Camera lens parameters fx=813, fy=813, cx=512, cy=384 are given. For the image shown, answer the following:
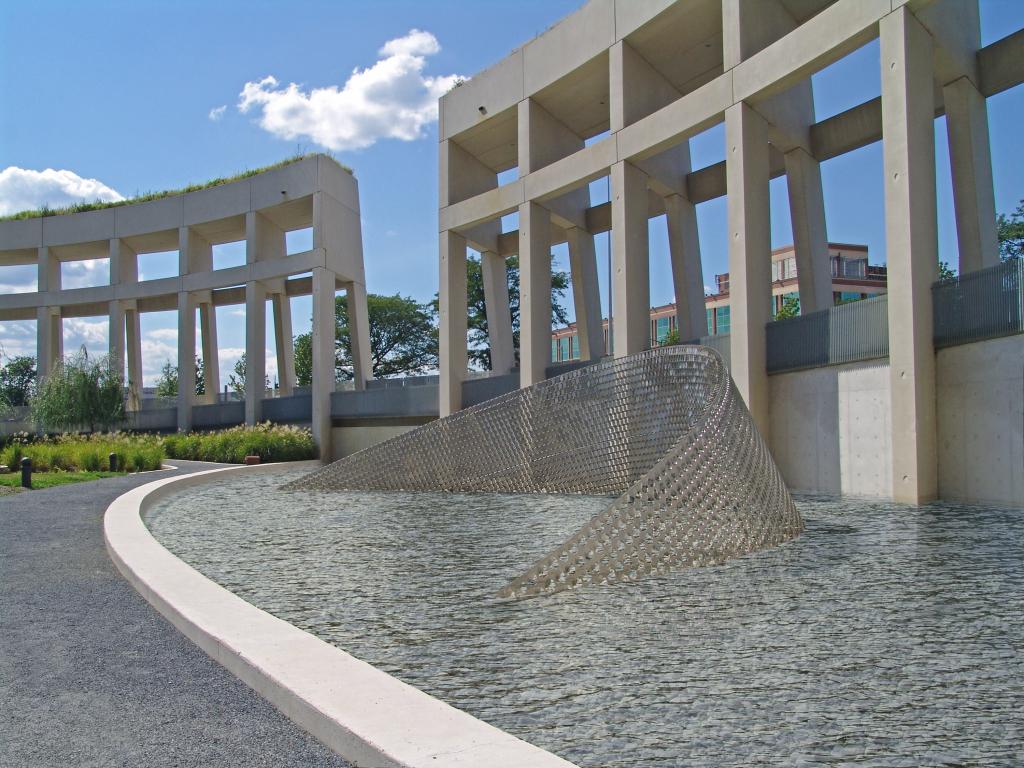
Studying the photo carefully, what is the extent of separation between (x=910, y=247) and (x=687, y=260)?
9.40 m

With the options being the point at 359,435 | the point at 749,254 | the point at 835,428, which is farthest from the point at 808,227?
the point at 359,435

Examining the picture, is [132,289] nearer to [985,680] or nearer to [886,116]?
[886,116]

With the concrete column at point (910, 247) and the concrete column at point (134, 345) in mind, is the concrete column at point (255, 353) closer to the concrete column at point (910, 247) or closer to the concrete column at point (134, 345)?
the concrete column at point (134, 345)

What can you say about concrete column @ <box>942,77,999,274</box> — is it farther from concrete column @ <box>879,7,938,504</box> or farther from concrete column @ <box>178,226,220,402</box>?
concrete column @ <box>178,226,220,402</box>

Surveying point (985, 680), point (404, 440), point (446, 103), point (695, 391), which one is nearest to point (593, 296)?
point (446, 103)

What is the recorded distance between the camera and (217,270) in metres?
30.9

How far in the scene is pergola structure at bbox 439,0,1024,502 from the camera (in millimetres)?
12031

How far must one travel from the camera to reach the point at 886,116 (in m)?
12.3

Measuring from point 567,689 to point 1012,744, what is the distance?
1.59 metres

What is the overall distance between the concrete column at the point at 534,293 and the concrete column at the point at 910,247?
958 cm

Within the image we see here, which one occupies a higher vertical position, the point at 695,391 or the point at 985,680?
the point at 695,391

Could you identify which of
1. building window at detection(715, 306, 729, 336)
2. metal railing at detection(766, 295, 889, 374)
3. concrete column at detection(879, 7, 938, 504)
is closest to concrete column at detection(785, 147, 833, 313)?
metal railing at detection(766, 295, 889, 374)

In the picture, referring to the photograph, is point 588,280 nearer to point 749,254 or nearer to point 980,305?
point 749,254

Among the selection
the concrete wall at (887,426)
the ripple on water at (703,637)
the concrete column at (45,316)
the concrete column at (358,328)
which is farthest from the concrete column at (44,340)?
the concrete wall at (887,426)
